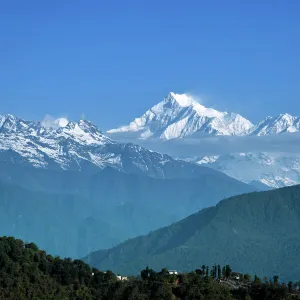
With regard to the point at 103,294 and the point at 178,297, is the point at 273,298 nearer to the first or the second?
the point at 178,297

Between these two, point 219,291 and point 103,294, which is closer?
point 219,291

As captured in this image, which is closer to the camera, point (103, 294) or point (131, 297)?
point (131, 297)

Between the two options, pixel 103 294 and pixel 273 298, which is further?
pixel 103 294

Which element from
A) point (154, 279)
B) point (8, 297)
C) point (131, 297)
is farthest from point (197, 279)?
point (8, 297)

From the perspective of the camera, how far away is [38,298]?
193750 millimetres

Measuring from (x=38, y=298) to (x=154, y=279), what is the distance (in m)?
25.7

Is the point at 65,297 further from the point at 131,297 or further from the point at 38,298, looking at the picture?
the point at 131,297

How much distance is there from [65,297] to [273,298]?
158 ft

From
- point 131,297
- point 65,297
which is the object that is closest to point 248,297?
point 131,297

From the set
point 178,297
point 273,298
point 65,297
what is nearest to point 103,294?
point 65,297

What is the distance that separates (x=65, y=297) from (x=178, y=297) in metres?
32.6

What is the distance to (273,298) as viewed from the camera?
7052 inches

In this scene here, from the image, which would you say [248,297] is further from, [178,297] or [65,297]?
[65,297]

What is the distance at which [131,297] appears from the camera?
170 metres
